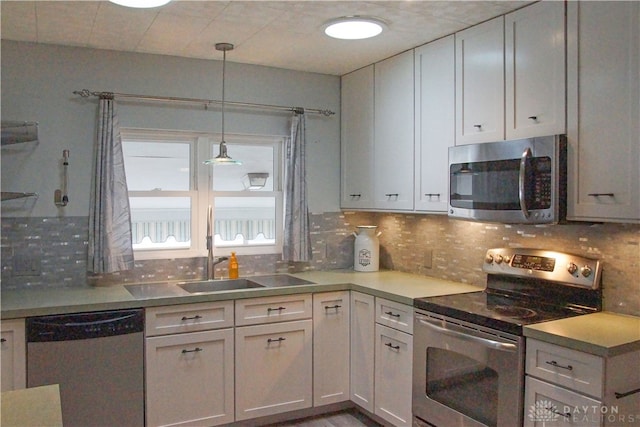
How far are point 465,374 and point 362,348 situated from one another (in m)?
0.90

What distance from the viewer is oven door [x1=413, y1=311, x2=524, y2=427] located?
2340 millimetres

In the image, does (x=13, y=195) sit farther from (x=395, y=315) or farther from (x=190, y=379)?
(x=395, y=315)

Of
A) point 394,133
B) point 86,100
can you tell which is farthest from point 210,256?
point 394,133

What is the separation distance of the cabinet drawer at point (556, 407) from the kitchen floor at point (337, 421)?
1.30 metres

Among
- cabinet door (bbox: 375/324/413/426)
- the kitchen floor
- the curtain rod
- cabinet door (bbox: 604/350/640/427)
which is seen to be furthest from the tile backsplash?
the kitchen floor

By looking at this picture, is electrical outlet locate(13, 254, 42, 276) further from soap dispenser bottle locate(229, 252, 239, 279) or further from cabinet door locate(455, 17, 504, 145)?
cabinet door locate(455, 17, 504, 145)

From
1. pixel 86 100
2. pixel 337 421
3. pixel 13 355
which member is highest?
pixel 86 100

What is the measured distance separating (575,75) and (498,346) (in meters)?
1.23

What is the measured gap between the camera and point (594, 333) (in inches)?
85.4

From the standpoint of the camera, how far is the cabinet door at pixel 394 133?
340 centimetres

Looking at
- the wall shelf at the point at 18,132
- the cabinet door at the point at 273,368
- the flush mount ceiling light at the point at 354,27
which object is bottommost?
the cabinet door at the point at 273,368

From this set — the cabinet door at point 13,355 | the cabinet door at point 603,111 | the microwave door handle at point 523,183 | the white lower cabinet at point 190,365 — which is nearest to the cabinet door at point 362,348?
the white lower cabinet at point 190,365

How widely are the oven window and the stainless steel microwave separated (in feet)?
2.32

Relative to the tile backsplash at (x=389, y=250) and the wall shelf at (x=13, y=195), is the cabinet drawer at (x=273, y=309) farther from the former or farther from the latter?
the wall shelf at (x=13, y=195)
